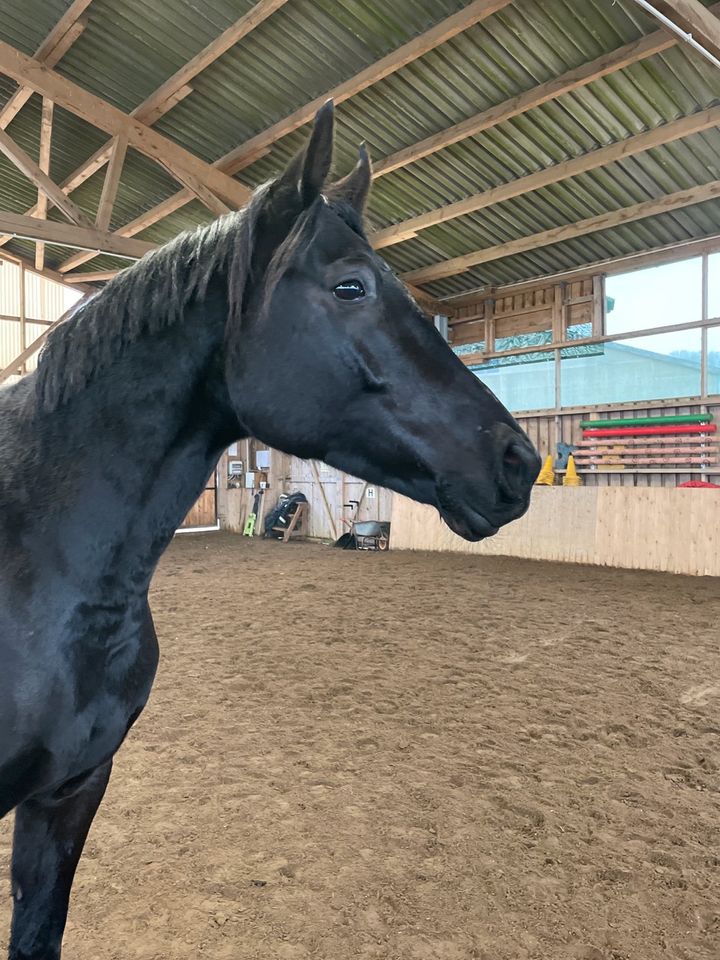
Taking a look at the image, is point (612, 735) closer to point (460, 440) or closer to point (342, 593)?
point (460, 440)

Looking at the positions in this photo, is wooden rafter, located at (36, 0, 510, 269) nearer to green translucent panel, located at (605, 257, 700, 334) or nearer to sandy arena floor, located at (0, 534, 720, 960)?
green translucent panel, located at (605, 257, 700, 334)

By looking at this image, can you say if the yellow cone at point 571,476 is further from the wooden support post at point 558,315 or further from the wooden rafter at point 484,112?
the wooden rafter at point 484,112

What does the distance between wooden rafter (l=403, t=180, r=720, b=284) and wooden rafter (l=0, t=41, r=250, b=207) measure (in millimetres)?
3659

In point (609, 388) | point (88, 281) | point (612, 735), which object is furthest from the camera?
point (88, 281)

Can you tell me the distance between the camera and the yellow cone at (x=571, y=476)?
9.74 m

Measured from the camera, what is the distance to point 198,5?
5953 millimetres

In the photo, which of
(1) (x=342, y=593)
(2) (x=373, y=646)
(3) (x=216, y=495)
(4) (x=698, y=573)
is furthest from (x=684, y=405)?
(3) (x=216, y=495)

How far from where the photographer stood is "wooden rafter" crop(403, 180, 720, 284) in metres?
7.60

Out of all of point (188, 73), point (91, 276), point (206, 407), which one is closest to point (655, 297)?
point (188, 73)

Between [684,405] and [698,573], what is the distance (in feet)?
8.62

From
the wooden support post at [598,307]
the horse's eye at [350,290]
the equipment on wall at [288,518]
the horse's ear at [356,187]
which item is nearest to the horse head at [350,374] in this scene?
the horse's eye at [350,290]

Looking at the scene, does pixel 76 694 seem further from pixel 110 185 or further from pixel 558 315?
pixel 558 315

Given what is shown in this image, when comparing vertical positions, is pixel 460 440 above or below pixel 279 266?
below

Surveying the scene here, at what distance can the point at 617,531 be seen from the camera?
339 inches
